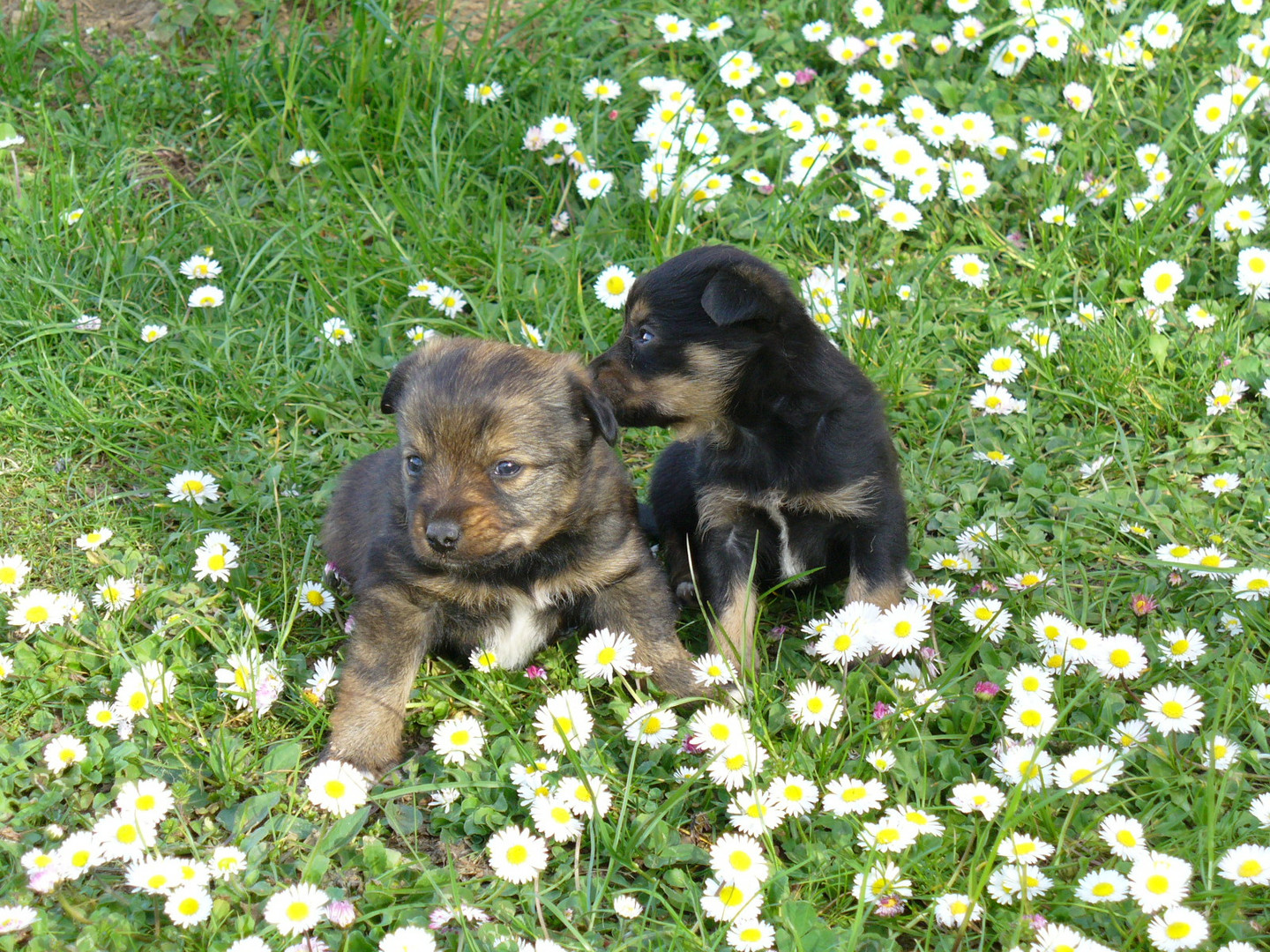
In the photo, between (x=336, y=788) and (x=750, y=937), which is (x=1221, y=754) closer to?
(x=750, y=937)

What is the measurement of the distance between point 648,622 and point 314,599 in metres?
1.10

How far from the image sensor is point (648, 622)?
3.87 m

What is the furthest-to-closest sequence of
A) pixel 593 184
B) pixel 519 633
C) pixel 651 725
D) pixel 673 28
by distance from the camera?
pixel 673 28 → pixel 593 184 → pixel 519 633 → pixel 651 725

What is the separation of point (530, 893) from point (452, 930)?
0.67ft

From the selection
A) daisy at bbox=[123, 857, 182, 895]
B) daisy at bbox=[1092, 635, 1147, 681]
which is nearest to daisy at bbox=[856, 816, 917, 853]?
daisy at bbox=[1092, 635, 1147, 681]

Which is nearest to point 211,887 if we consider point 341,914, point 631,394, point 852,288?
point 341,914

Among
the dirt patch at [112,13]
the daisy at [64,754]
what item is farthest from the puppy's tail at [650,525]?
the dirt patch at [112,13]

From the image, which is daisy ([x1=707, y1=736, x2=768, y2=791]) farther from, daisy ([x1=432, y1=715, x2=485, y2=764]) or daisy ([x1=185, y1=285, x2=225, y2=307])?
daisy ([x1=185, y1=285, x2=225, y2=307])

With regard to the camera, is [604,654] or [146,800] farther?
[604,654]

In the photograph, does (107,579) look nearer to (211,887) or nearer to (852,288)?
(211,887)

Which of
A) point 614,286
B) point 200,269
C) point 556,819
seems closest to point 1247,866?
point 556,819

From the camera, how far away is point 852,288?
509 centimetres

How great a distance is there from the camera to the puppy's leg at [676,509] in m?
4.31

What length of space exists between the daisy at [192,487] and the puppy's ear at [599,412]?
1.63 m
